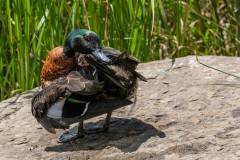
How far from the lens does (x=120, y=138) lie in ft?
14.0

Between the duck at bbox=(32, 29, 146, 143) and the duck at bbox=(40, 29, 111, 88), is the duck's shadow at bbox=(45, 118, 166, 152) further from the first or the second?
the duck at bbox=(40, 29, 111, 88)

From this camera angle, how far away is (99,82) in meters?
4.07

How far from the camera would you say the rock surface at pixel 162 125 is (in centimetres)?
397

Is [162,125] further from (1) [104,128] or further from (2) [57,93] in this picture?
(2) [57,93]

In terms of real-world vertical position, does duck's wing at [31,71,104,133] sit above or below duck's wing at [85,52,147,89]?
below

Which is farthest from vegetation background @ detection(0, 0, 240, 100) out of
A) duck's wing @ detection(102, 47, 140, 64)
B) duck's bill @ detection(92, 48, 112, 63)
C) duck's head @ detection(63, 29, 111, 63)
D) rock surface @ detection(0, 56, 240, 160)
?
duck's bill @ detection(92, 48, 112, 63)

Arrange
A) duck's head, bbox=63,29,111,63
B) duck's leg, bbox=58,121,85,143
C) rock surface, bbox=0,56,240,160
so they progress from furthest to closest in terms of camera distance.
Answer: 1. duck's leg, bbox=58,121,85,143
2. duck's head, bbox=63,29,111,63
3. rock surface, bbox=0,56,240,160

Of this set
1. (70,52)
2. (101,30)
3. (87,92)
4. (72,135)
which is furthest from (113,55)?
(101,30)

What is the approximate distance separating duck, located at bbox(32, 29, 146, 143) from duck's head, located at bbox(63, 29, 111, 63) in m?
0.01

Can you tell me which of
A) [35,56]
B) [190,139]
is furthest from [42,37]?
[190,139]

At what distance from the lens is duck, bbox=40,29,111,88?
14.1ft

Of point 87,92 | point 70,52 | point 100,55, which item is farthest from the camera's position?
point 70,52

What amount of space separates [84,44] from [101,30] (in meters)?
1.35

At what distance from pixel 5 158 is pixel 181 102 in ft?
4.09
